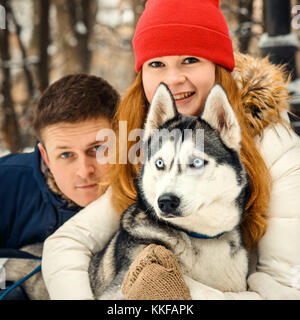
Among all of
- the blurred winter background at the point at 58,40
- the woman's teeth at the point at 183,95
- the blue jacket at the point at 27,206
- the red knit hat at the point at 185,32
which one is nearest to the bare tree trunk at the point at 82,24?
the blurred winter background at the point at 58,40

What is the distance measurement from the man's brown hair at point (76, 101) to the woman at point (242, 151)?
287mm

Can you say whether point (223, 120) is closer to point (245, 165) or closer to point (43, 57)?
point (245, 165)

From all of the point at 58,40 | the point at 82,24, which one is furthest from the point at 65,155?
the point at 58,40

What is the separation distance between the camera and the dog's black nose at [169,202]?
1059 millimetres

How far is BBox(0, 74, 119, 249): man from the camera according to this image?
1763 mm

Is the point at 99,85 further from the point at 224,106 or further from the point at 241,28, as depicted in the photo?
the point at 241,28

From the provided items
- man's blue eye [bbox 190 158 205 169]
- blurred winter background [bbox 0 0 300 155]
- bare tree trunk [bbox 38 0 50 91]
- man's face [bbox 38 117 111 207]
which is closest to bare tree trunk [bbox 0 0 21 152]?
blurred winter background [bbox 0 0 300 155]

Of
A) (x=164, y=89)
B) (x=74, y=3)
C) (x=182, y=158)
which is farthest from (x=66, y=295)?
(x=74, y=3)

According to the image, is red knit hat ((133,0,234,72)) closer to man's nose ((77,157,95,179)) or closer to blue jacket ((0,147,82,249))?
man's nose ((77,157,95,179))

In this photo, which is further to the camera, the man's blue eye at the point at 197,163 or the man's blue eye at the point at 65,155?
the man's blue eye at the point at 65,155

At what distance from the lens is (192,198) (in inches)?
43.1

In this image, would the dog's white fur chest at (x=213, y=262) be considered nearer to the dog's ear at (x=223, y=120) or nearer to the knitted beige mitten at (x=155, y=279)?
the knitted beige mitten at (x=155, y=279)

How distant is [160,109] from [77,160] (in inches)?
25.7
